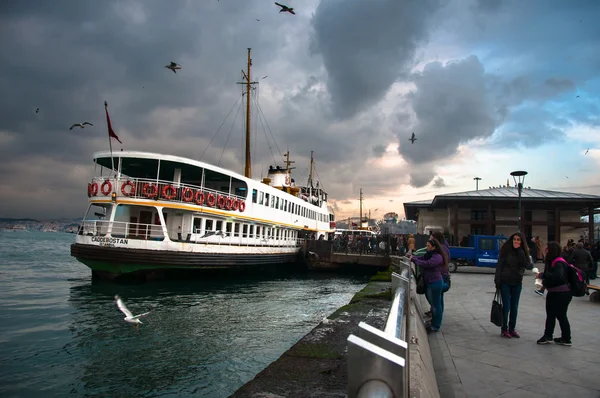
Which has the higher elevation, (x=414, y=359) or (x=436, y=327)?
(x=414, y=359)

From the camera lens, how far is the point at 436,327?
A: 6586mm

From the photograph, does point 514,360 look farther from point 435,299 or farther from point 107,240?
point 107,240

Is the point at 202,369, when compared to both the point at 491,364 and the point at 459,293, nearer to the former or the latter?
the point at 491,364

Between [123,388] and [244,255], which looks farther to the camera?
[244,255]

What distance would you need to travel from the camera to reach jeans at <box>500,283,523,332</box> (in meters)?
6.24

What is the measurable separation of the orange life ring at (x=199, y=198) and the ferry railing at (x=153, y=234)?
163 centimetres

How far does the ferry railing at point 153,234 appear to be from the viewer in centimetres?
1842

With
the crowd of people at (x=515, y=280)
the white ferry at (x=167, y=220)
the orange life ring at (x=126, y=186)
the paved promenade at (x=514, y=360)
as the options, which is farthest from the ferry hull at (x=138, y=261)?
the crowd of people at (x=515, y=280)

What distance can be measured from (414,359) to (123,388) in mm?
5190

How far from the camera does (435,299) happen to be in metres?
6.38

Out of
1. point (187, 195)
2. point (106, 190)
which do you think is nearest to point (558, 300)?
point (187, 195)

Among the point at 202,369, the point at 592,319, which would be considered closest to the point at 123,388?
the point at 202,369

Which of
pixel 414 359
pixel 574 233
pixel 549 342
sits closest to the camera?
pixel 414 359

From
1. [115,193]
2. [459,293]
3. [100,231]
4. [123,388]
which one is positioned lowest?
[123,388]
